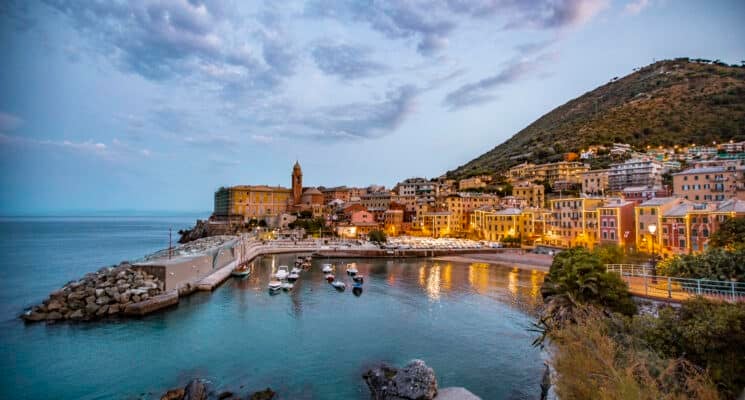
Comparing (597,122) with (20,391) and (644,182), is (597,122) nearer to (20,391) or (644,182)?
(644,182)

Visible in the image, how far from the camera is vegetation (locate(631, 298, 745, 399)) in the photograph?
8.83 m

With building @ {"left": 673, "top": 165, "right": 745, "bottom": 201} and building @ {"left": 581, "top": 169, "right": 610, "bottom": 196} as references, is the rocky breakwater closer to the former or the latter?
building @ {"left": 673, "top": 165, "right": 745, "bottom": 201}

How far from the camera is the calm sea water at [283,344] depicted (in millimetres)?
15602

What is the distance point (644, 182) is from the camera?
7181 cm

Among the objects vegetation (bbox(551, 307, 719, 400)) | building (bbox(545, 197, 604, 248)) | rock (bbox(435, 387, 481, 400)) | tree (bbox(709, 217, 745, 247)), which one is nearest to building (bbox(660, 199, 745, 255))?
tree (bbox(709, 217, 745, 247))

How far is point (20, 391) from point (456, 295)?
27237mm

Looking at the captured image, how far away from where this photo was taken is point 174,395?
1380 cm

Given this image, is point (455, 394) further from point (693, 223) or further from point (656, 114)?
point (656, 114)

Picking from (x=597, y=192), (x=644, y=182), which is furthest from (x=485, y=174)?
(x=644, y=182)

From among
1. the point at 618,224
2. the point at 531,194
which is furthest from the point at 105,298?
the point at 531,194

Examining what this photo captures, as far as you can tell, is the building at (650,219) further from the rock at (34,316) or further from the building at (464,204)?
the rock at (34,316)

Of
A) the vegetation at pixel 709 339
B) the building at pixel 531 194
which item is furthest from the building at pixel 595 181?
the vegetation at pixel 709 339

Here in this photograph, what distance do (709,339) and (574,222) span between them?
163ft

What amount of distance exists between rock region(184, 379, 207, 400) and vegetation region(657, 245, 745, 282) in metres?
19.9
